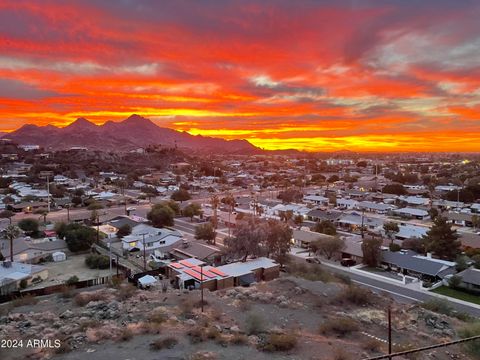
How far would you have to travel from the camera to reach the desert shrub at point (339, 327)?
51.3 ft

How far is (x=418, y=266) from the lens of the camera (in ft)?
83.5

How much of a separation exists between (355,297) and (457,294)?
7376mm

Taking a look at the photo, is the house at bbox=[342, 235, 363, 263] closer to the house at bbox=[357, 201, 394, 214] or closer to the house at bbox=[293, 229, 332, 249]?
the house at bbox=[293, 229, 332, 249]

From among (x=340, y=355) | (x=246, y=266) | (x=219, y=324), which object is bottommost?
(x=246, y=266)

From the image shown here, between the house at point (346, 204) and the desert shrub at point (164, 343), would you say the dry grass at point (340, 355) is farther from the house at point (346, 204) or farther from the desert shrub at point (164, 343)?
the house at point (346, 204)

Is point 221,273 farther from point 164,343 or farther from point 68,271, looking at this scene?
point 68,271

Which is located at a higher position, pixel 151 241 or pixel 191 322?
pixel 191 322

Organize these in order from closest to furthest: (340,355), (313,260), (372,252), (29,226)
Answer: (340,355) < (372,252) < (313,260) < (29,226)

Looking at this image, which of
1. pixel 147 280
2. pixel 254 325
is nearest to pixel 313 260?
pixel 147 280

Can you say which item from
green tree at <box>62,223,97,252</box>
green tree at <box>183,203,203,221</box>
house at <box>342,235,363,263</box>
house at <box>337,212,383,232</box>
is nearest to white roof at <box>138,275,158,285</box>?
green tree at <box>62,223,97,252</box>

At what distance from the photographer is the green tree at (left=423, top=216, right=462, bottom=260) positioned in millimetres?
28359

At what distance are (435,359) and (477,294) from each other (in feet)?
35.9

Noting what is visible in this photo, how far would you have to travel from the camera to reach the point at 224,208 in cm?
5262

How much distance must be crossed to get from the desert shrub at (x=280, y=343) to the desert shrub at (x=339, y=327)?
209cm
